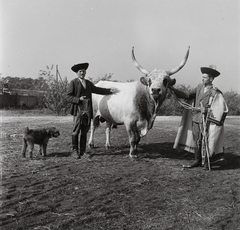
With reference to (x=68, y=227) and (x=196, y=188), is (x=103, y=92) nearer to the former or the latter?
(x=196, y=188)

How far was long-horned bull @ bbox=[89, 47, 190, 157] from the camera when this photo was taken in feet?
17.4

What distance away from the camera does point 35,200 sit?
3334 millimetres

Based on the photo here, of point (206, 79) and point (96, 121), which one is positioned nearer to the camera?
point (206, 79)

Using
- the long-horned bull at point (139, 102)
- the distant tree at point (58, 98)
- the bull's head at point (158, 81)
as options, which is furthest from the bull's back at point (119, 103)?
the distant tree at point (58, 98)

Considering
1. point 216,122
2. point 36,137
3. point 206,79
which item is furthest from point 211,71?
point 36,137

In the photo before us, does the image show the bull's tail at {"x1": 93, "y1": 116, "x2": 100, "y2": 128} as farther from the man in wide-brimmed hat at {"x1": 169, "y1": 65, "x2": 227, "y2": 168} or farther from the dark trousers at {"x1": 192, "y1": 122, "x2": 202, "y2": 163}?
the dark trousers at {"x1": 192, "y1": 122, "x2": 202, "y2": 163}

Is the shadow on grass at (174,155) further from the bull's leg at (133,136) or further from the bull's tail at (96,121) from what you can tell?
the bull's tail at (96,121)

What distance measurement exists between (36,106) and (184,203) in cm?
2405

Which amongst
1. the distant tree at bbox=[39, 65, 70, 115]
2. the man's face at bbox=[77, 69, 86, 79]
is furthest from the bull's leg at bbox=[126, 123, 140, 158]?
the distant tree at bbox=[39, 65, 70, 115]

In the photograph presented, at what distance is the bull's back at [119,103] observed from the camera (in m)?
5.82

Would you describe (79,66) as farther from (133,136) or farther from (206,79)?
(206,79)

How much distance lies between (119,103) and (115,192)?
2711 millimetres

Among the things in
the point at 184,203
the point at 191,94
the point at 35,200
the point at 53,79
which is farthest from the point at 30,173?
the point at 53,79

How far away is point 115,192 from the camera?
3.71 m
